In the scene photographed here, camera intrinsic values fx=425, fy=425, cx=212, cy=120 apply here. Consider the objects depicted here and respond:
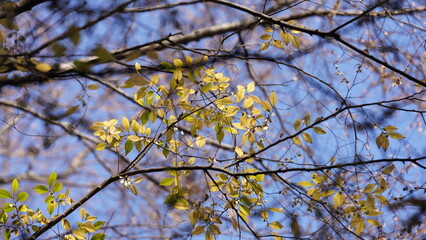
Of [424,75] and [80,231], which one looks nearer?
[80,231]

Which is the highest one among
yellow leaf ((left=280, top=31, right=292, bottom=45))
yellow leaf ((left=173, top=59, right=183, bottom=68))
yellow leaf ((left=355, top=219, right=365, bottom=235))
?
yellow leaf ((left=280, top=31, right=292, bottom=45))

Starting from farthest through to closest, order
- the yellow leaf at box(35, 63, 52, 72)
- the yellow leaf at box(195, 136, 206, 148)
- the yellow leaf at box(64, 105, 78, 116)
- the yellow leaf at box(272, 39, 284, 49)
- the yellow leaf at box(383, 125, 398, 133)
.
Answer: the yellow leaf at box(64, 105, 78, 116)
the yellow leaf at box(272, 39, 284, 49)
the yellow leaf at box(195, 136, 206, 148)
the yellow leaf at box(383, 125, 398, 133)
the yellow leaf at box(35, 63, 52, 72)

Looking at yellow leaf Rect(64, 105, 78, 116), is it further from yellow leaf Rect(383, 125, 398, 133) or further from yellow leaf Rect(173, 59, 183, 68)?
yellow leaf Rect(383, 125, 398, 133)

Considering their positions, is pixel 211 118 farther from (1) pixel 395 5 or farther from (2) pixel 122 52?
(1) pixel 395 5

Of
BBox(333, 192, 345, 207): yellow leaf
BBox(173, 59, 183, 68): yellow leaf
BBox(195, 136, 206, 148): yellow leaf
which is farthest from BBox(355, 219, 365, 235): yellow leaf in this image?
BBox(173, 59, 183, 68): yellow leaf

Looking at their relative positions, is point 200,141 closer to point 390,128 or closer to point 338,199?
point 338,199

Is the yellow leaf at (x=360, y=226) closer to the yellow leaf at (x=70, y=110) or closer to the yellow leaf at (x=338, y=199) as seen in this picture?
the yellow leaf at (x=338, y=199)

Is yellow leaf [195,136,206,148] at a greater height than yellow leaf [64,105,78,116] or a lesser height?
lesser

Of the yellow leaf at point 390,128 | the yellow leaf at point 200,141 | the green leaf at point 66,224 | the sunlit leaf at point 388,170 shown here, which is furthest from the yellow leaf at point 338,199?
the green leaf at point 66,224

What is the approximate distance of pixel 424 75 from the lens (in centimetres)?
271

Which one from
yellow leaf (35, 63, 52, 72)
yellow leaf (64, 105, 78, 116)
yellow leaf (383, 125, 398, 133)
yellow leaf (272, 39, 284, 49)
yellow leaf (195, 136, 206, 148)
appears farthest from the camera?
yellow leaf (64, 105, 78, 116)

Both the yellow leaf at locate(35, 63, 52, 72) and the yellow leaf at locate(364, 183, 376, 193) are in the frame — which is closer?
the yellow leaf at locate(35, 63, 52, 72)

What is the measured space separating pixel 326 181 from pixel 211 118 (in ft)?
2.01

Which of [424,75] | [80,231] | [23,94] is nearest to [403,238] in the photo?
[424,75]
